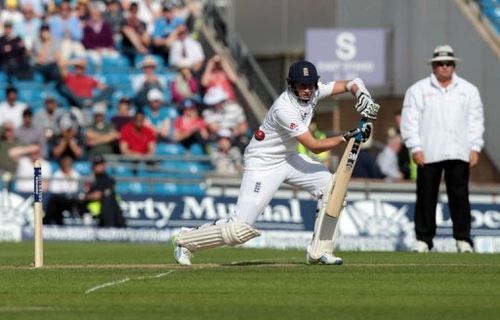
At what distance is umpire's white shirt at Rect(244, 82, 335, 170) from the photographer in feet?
46.5

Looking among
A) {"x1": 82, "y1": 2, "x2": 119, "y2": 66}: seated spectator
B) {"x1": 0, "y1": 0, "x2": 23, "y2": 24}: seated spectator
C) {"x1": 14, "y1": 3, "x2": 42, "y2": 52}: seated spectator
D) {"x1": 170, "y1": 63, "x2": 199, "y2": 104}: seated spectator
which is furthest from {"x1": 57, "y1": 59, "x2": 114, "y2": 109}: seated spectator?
{"x1": 0, "y1": 0, "x2": 23, "y2": 24}: seated spectator

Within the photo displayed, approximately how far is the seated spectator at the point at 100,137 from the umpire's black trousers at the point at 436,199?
10.2 meters

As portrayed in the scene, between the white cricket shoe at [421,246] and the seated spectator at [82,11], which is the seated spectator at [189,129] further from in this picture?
the white cricket shoe at [421,246]

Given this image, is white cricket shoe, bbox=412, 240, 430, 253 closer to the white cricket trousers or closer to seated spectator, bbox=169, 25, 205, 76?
the white cricket trousers

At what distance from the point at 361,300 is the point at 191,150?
17490 millimetres

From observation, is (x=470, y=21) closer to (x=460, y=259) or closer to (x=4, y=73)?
(x=4, y=73)

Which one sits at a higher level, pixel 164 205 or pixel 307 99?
pixel 307 99

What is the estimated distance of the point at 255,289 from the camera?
12055 millimetres

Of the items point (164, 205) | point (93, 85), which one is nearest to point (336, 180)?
point (164, 205)

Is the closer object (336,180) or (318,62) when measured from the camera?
(336,180)

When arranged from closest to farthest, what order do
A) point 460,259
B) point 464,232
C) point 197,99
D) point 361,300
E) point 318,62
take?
point 361,300 < point 460,259 < point 464,232 < point 318,62 < point 197,99

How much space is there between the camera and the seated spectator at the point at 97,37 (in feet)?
97.2

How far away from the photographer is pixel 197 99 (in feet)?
97.9

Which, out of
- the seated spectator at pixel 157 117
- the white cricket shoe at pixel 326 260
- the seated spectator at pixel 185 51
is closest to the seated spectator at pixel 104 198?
the seated spectator at pixel 157 117
